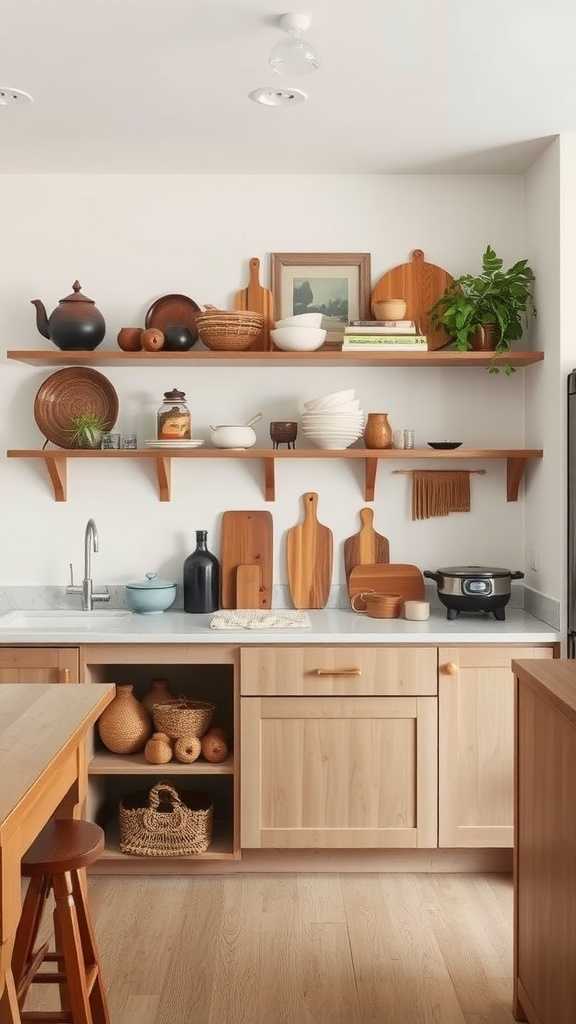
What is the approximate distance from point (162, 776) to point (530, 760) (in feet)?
6.19

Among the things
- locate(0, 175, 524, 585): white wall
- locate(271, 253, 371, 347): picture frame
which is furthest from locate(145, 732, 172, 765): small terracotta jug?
locate(271, 253, 371, 347): picture frame

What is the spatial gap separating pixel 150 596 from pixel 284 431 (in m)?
0.81

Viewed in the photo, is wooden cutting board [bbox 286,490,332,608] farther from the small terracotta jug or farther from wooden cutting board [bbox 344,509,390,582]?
the small terracotta jug

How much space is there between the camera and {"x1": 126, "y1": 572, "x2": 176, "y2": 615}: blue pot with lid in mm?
3859

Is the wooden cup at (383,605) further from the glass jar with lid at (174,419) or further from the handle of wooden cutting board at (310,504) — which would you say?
the glass jar with lid at (174,419)

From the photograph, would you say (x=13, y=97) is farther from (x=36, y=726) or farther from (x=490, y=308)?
(x=36, y=726)

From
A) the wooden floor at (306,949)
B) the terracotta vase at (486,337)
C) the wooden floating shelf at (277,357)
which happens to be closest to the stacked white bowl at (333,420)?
the wooden floating shelf at (277,357)

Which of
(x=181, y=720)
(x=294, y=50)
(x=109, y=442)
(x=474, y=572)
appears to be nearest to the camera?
(x=294, y=50)

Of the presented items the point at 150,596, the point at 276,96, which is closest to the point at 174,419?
the point at 150,596

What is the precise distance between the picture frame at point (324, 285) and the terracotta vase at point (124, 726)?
1605 millimetres

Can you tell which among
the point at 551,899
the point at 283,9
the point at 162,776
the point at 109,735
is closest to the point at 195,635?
the point at 109,735

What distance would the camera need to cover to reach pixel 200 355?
149 inches

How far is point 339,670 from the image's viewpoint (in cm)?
349

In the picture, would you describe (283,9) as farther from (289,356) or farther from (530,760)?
(530,760)
